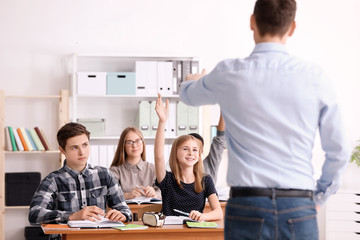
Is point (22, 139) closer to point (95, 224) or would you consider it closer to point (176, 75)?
A: point (176, 75)

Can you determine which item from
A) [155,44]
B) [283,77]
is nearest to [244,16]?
[155,44]

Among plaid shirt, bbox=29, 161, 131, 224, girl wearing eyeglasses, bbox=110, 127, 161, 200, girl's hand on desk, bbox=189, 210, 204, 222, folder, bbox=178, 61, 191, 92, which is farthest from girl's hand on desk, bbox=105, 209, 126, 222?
folder, bbox=178, 61, 191, 92

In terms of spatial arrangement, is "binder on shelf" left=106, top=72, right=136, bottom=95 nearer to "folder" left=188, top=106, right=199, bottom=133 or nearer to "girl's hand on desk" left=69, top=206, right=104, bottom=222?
"folder" left=188, top=106, right=199, bottom=133

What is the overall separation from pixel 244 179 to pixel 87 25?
454 centimetres

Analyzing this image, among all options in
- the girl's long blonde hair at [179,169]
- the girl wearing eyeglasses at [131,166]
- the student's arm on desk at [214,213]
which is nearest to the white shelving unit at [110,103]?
the girl wearing eyeglasses at [131,166]

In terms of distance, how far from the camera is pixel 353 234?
211 inches

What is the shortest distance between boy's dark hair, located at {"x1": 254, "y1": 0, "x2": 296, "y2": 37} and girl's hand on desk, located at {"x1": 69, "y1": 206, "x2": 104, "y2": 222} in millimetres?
1493

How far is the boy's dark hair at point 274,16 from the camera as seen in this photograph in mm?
1580

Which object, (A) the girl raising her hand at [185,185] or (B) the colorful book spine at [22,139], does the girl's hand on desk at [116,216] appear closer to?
(A) the girl raising her hand at [185,185]

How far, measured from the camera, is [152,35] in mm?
5859

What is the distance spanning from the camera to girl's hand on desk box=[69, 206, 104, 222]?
9.06 feet

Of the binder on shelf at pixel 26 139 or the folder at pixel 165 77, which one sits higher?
the folder at pixel 165 77

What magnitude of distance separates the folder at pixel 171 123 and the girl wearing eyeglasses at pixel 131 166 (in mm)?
1194

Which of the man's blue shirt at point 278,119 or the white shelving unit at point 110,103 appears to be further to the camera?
the white shelving unit at point 110,103
